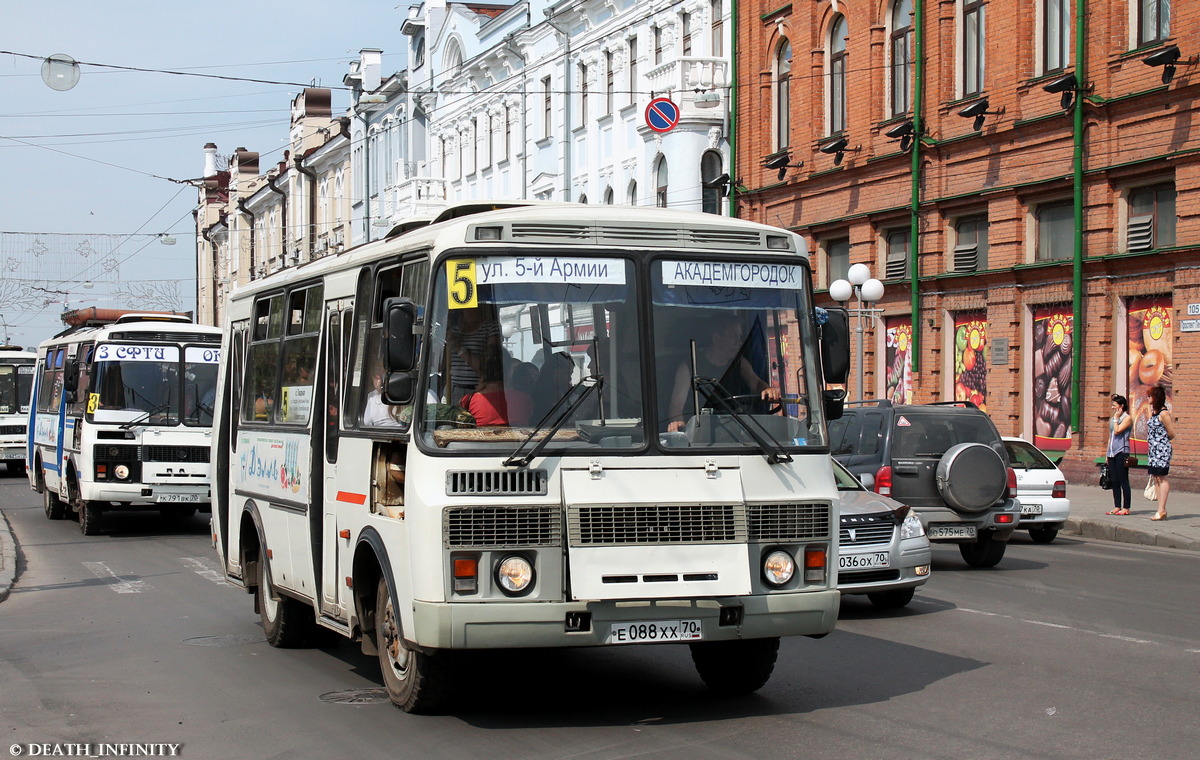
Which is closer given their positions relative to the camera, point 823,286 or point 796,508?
point 796,508

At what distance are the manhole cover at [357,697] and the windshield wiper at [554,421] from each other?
202cm

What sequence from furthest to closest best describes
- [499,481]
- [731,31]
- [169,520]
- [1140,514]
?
[731,31]
[169,520]
[1140,514]
[499,481]

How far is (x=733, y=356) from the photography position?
310 inches

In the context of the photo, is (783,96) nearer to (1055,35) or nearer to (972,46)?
(972,46)

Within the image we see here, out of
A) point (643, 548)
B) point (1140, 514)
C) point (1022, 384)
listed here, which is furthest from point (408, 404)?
point (1022, 384)

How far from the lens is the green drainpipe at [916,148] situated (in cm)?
3092

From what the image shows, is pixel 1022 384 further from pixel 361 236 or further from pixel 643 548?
pixel 361 236

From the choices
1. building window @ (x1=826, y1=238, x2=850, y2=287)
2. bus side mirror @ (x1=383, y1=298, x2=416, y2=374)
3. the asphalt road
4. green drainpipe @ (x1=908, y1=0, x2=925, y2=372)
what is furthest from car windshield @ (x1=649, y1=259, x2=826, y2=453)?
building window @ (x1=826, y1=238, x2=850, y2=287)

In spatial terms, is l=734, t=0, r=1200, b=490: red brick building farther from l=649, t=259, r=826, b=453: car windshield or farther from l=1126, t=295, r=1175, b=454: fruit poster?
l=649, t=259, r=826, b=453: car windshield

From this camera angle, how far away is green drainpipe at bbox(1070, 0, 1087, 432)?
2625 centimetres

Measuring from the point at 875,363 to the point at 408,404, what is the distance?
86.3ft

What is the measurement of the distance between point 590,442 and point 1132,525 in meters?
14.3

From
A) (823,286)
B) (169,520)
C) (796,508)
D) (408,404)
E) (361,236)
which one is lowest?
(169,520)

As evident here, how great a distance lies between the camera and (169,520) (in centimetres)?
2416
